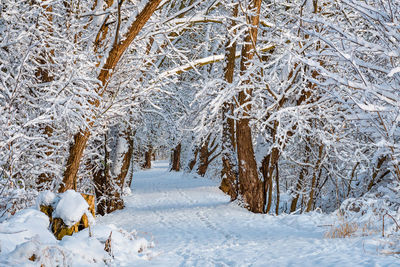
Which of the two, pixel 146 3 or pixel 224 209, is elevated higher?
pixel 146 3

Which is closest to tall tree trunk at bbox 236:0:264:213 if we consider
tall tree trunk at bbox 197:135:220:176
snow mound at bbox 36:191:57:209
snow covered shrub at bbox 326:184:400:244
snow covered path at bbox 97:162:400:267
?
snow covered path at bbox 97:162:400:267

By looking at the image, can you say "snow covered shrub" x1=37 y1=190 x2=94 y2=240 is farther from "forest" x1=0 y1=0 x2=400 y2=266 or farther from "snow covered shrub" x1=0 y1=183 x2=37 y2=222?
"snow covered shrub" x1=0 y1=183 x2=37 y2=222

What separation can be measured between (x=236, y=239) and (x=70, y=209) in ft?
8.26

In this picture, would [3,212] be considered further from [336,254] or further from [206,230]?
[336,254]

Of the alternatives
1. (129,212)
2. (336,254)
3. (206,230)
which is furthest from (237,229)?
(129,212)

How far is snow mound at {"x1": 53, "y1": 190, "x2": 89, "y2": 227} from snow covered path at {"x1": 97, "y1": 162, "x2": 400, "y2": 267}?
3.14ft

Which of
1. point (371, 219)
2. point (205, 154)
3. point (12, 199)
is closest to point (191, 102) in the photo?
point (12, 199)

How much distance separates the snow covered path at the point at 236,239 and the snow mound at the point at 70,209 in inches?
37.7

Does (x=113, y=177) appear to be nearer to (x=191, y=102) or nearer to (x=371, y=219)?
(x=191, y=102)

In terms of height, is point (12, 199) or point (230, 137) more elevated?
point (230, 137)

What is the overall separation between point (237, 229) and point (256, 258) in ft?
6.47

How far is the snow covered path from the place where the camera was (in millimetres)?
3738

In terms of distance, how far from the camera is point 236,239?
5273mm

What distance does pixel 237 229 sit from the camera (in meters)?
6.04
